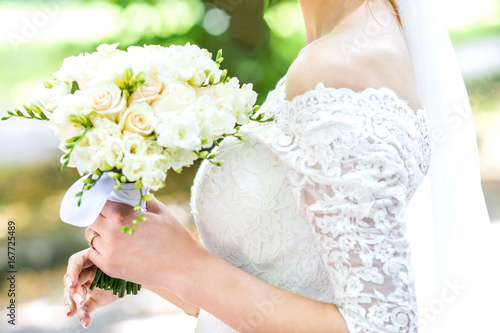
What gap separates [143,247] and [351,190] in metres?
0.39

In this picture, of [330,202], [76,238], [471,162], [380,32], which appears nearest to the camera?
[330,202]

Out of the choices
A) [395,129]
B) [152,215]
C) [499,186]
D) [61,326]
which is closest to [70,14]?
[61,326]

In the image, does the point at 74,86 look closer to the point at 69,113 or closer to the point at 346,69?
the point at 69,113

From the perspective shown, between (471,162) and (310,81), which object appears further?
(471,162)

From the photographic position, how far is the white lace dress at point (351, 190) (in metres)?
0.82

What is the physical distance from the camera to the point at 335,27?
37.9 inches

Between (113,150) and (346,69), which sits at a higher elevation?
(346,69)

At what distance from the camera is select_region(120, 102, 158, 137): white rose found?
2.63 feet

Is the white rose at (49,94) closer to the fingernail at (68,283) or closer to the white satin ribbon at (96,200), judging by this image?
the white satin ribbon at (96,200)

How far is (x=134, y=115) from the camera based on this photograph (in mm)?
813

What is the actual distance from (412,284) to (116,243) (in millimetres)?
→ 532

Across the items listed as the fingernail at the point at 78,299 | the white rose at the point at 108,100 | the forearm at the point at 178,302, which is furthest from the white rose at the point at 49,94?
the forearm at the point at 178,302

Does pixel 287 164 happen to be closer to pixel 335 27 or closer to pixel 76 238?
pixel 335 27

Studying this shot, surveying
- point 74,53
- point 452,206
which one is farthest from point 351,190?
point 74,53
